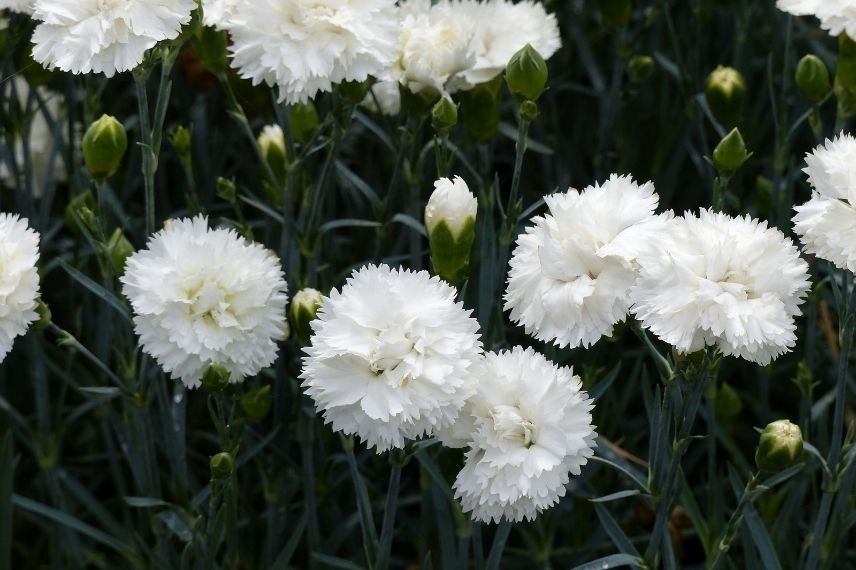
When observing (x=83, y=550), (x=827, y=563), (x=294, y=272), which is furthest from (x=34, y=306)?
(x=827, y=563)

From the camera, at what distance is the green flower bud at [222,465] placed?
39.2 inches

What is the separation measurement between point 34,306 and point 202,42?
1.06 feet

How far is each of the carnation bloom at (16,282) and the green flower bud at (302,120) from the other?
304 millimetres

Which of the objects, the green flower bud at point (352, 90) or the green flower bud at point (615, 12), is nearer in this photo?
the green flower bud at point (352, 90)

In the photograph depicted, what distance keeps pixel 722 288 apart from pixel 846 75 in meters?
0.45

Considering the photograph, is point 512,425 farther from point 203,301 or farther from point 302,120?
point 302,120

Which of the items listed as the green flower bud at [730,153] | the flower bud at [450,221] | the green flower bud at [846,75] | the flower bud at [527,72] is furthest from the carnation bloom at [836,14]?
the flower bud at [450,221]

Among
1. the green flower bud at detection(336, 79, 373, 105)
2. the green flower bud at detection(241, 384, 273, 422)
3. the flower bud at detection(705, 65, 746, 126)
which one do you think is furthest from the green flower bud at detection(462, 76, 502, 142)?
the green flower bud at detection(241, 384, 273, 422)

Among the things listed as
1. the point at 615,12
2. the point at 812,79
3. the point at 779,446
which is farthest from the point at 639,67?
the point at 779,446

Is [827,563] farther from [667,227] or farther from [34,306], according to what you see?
[34,306]

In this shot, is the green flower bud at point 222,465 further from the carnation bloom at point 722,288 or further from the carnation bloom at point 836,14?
the carnation bloom at point 836,14

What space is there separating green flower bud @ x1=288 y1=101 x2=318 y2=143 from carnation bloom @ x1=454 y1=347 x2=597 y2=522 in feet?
1.30

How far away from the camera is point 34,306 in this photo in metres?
1.02

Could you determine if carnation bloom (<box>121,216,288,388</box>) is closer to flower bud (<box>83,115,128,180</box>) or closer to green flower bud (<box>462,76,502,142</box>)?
flower bud (<box>83,115,128,180</box>)
